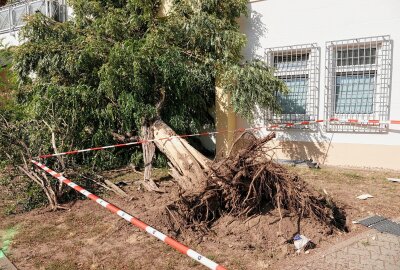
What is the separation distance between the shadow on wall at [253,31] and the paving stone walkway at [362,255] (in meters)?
5.52

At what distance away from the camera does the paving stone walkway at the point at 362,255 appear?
3854 millimetres

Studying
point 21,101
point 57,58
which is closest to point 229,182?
point 57,58

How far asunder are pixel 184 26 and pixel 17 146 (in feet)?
14.1

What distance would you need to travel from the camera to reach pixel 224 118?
30.1 ft

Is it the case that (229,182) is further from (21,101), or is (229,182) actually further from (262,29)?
(21,101)

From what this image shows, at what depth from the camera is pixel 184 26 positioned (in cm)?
836

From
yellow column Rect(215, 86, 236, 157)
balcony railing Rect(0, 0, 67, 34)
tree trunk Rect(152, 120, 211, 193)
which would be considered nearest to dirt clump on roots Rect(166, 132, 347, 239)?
tree trunk Rect(152, 120, 211, 193)

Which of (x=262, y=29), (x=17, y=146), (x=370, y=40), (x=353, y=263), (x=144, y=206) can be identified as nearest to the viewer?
(x=353, y=263)

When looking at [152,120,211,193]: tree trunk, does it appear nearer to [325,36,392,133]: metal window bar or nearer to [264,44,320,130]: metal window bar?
[264,44,320,130]: metal window bar

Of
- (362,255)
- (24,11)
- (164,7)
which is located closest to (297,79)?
(164,7)

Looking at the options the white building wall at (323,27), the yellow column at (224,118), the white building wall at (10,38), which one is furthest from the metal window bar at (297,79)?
the white building wall at (10,38)

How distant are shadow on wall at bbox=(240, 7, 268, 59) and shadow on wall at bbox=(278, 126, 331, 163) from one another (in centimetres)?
204

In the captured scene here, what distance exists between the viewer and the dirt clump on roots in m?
4.59

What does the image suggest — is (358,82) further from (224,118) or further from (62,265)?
(62,265)
